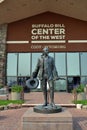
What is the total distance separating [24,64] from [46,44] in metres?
3.57

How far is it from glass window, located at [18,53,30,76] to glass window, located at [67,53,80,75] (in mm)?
4832

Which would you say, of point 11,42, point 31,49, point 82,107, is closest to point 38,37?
point 31,49

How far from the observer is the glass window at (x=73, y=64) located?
2580 centimetres

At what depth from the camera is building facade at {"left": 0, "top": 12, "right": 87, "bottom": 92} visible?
2584 centimetres

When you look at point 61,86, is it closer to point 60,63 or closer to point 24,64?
point 60,63

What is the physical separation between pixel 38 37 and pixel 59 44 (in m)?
2.66

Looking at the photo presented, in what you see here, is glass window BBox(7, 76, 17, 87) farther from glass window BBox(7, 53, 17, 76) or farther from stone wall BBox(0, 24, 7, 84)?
stone wall BBox(0, 24, 7, 84)

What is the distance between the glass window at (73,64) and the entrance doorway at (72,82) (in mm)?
597

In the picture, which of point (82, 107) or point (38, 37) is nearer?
point (82, 107)

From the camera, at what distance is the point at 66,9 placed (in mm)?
24281

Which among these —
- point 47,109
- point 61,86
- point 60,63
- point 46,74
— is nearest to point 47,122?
point 47,109

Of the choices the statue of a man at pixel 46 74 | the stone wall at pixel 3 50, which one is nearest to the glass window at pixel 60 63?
the stone wall at pixel 3 50

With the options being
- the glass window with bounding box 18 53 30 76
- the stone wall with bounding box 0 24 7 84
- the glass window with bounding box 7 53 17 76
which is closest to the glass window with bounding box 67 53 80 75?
the glass window with bounding box 18 53 30 76

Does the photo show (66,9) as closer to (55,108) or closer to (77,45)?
(77,45)
